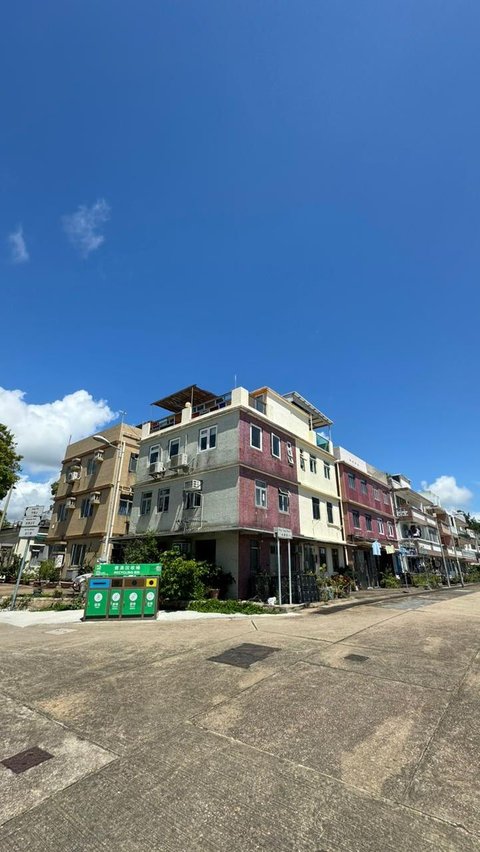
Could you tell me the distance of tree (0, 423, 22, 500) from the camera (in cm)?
2909

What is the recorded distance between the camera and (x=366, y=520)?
34.0 meters

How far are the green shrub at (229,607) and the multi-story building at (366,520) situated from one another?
49.6 ft

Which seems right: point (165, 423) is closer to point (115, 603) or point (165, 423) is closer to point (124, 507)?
point (124, 507)

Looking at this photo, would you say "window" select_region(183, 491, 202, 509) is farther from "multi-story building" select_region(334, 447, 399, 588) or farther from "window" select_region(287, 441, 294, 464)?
"multi-story building" select_region(334, 447, 399, 588)

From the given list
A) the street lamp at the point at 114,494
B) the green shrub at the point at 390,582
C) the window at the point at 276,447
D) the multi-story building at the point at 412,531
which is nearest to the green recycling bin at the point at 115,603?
the street lamp at the point at 114,494

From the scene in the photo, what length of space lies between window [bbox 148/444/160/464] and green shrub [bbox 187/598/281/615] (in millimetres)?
10779

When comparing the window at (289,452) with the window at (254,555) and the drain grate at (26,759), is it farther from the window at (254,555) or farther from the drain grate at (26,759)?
the drain grate at (26,759)

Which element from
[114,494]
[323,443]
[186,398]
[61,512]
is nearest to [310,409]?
[323,443]

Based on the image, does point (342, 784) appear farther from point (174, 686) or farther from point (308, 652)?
point (308, 652)

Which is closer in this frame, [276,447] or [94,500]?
[276,447]

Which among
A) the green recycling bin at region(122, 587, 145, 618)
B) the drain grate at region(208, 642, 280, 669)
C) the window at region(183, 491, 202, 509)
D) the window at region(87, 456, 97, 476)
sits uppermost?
the window at region(87, 456, 97, 476)

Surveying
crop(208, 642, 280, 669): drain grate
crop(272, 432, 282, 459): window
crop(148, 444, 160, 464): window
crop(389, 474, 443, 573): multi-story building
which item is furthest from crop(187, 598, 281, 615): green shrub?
crop(389, 474, 443, 573): multi-story building

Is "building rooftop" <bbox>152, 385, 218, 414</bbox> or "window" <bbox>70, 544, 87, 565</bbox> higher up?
"building rooftop" <bbox>152, 385, 218, 414</bbox>

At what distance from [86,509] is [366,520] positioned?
2323 centimetres
